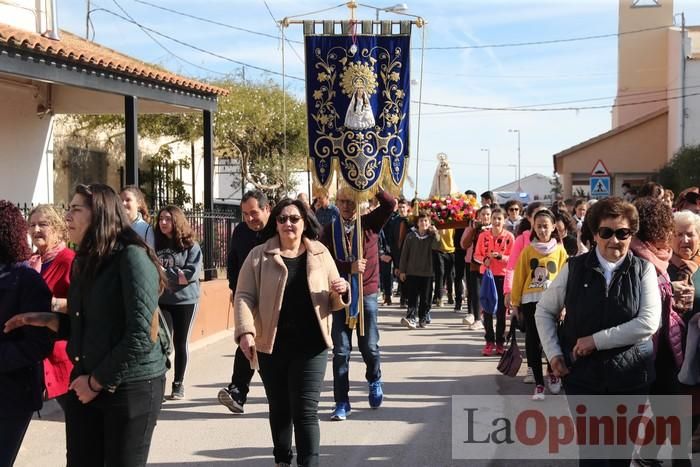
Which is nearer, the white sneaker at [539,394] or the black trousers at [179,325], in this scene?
the white sneaker at [539,394]

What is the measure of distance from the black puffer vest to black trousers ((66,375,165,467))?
7.38ft

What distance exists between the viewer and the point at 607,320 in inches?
192

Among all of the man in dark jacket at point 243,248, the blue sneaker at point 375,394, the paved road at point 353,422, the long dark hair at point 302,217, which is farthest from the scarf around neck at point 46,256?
the blue sneaker at point 375,394

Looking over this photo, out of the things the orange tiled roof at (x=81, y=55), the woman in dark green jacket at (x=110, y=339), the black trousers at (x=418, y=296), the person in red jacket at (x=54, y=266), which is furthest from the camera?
the black trousers at (x=418, y=296)

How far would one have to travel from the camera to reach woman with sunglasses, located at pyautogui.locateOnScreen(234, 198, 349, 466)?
572cm

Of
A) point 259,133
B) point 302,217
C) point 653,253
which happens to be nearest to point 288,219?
point 302,217

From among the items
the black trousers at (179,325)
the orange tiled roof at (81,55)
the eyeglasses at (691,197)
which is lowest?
the black trousers at (179,325)

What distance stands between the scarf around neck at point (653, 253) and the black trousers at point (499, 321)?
5.47 meters

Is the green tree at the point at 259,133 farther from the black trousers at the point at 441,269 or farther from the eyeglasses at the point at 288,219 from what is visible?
the eyeglasses at the point at 288,219

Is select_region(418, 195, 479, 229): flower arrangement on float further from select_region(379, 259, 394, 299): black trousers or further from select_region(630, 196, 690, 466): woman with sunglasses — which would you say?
select_region(630, 196, 690, 466): woman with sunglasses

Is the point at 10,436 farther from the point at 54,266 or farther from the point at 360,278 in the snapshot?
the point at 360,278

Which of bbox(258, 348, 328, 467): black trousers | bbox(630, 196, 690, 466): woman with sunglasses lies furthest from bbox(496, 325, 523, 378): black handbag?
bbox(258, 348, 328, 467): black trousers

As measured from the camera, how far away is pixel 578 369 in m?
4.96

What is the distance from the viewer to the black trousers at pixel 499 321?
445 inches
